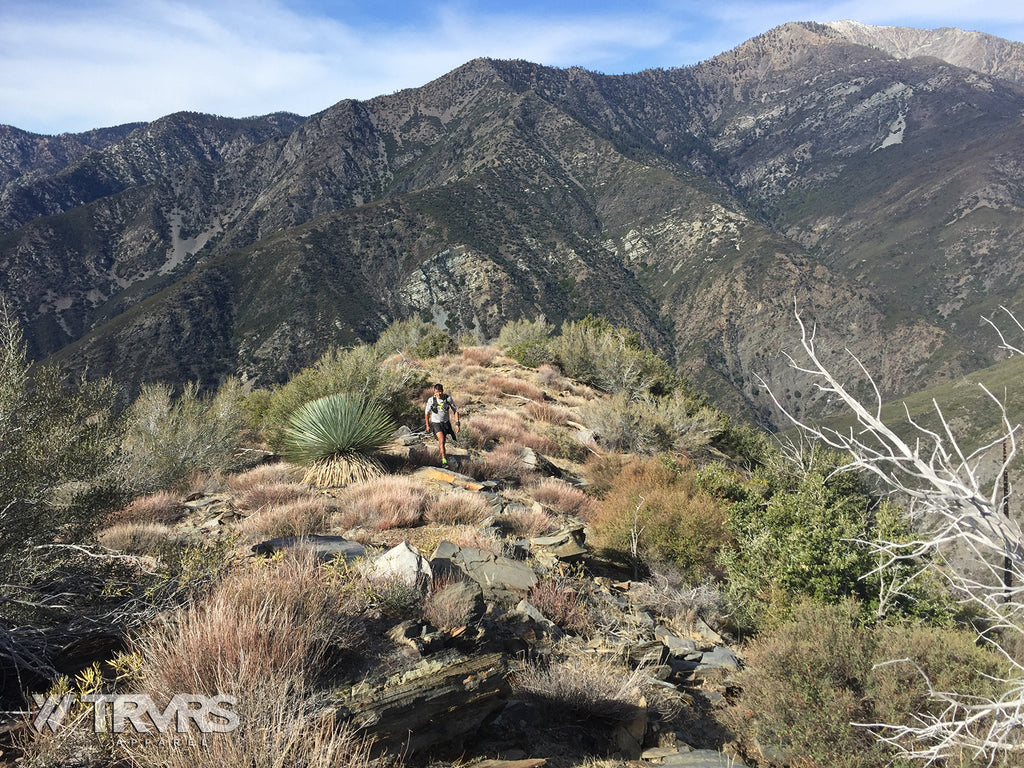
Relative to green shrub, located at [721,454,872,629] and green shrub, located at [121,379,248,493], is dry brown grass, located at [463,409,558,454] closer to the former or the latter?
green shrub, located at [121,379,248,493]

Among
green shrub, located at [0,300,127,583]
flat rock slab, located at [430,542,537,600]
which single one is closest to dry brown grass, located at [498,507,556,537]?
flat rock slab, located at [430,542,537,600]

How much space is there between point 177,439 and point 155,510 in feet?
10.5

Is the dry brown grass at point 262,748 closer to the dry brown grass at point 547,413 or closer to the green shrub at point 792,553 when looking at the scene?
the green shrub at point 792,553

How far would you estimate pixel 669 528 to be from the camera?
7.29 meters

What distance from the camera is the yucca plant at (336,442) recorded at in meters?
8.67

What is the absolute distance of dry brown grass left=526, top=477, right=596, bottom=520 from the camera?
28.6 ft

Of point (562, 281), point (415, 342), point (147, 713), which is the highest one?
point (562, 281)

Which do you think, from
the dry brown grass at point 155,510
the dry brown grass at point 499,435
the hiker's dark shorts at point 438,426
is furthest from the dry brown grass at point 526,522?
the dry brown grass at point 155,510

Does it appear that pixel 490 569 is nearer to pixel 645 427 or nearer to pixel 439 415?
pixel 439 415

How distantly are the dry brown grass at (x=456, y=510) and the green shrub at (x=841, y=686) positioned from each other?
12.5 feet

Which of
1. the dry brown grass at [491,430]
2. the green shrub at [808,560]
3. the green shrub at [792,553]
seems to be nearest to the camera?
the green shrub at [808,560]

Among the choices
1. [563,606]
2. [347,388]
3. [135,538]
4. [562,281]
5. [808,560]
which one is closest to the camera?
[563,606]

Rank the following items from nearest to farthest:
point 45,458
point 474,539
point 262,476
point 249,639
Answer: point 249,639 → point 45,458 → point 474,539 → point 262,476

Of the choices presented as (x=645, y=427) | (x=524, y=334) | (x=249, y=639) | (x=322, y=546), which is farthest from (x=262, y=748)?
(x=524, y=334)
